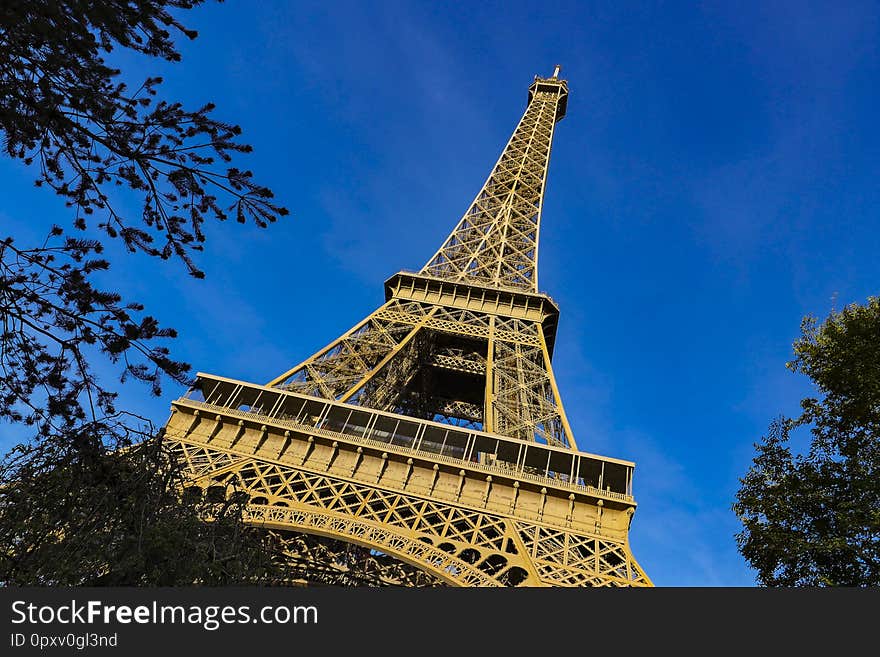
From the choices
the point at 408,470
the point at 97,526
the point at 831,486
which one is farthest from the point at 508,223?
the point at 97,526

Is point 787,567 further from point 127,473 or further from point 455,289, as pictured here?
point 455,289

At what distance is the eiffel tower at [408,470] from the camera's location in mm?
17219

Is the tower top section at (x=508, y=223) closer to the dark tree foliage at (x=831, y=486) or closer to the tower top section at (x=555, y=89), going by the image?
the tower top section at (x=555, y=89)

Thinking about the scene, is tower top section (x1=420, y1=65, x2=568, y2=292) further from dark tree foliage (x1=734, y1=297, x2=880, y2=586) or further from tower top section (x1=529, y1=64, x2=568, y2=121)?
dark tree foliage (x1=734, y1=297, x2=880, y2=586)

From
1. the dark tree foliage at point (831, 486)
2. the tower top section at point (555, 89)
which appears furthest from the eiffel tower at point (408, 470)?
the tower top section at point (555, 89)

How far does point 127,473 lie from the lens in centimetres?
745

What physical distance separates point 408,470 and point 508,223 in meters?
22.6

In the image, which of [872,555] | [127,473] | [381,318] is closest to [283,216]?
[127,473]

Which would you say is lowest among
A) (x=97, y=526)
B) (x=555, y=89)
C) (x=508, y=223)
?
(x=97, y=526)

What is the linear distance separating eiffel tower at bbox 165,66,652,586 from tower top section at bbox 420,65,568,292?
4815mm

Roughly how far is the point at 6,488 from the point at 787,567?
13.2 m

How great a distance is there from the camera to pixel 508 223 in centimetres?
3934

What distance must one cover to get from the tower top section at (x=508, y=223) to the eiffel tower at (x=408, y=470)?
4815mm

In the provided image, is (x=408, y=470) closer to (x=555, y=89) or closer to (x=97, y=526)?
(x=97, y=526)
